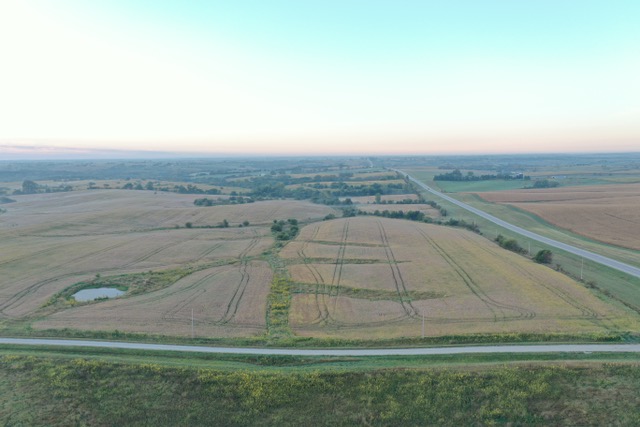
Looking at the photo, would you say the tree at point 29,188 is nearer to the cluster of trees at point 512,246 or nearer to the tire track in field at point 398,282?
the tire track in field at point 398,282

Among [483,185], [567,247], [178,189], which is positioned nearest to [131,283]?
[567,247]

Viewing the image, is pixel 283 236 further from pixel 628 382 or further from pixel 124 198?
pixel 124 198

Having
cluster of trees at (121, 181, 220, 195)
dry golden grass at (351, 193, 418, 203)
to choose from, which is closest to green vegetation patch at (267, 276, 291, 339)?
dry golden grass at (351, 193, 418, 203)

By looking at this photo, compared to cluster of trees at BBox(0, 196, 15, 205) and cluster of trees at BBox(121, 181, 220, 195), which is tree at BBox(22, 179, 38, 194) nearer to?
cluster of trees at BBox(0, 196, 15, 205)

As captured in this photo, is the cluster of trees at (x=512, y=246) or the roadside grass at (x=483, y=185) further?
the roadside grass at (x=483, y=185)

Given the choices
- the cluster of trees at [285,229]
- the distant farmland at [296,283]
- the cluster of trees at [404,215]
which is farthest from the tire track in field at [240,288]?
the cluster of trees at [404,215]

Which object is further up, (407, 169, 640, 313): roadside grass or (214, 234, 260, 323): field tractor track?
(407, 169, 640, 313): roadside grass
